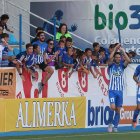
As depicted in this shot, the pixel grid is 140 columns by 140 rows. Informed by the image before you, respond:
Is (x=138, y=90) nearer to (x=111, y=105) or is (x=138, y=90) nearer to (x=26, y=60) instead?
(x=111, y=105)

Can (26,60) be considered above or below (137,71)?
above

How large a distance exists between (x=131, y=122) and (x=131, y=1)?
4672mm

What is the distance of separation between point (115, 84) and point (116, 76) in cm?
22

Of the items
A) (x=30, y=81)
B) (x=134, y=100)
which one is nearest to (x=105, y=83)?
(x=134, y=100)

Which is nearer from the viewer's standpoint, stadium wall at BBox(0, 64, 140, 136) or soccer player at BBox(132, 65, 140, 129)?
stadium wall at BBox(0, 64, 140, 136)

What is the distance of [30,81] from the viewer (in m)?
24.2

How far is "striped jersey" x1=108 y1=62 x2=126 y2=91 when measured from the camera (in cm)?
2475

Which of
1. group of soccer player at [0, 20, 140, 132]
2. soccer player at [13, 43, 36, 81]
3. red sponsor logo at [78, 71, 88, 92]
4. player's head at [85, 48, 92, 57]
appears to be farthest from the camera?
red sponsor logo at [78, 71, 88, 92]

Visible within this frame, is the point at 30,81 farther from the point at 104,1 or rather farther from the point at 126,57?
the point at 104,1

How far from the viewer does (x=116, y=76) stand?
2488 cm

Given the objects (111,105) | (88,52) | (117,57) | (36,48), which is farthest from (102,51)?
(36,48)

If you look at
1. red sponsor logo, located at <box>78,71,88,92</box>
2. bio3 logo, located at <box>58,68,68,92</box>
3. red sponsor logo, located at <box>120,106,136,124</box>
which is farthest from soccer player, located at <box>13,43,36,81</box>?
red sponsor logo, located at <box>120,106,136,124</box>

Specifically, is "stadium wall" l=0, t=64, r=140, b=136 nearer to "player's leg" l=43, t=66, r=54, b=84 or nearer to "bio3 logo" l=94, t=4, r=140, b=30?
"player's leg" l=43, t=66, r=54, b=84

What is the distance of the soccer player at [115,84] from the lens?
24.7 meters
